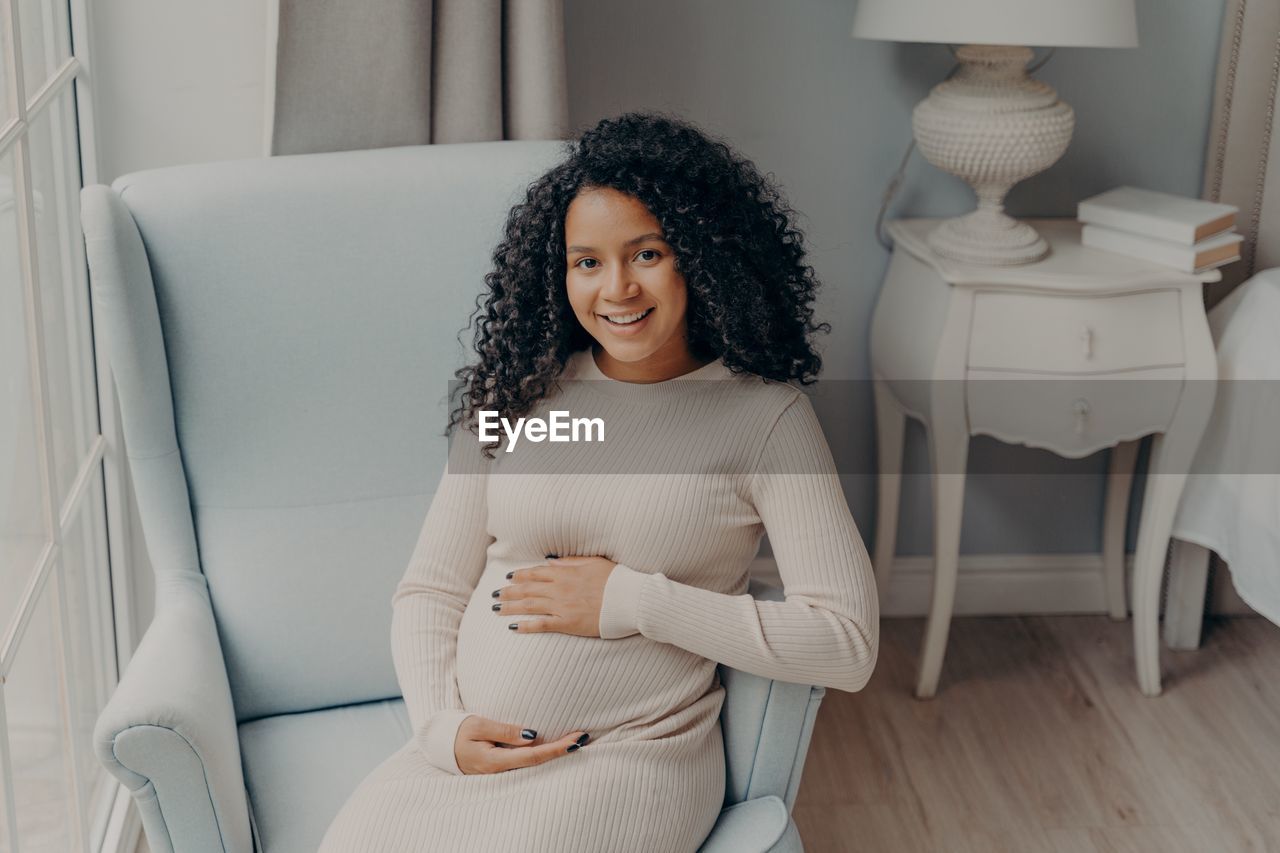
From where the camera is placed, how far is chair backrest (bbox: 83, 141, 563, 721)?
1586mm

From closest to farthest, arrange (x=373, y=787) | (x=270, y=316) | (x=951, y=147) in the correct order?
1. (x=373, y=787)
2. (x=270, y=316)
3. (x=951, y=147)

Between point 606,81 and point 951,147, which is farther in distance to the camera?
point 606,81

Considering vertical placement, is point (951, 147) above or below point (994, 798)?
above

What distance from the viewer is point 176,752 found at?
1268 mm

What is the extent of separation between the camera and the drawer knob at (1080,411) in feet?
6.88

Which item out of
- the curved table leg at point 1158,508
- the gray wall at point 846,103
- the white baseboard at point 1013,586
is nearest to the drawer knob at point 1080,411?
the curved table leg at point 1158,508

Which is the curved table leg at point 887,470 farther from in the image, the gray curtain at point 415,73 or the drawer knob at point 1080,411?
the gray curtain at point 415,73

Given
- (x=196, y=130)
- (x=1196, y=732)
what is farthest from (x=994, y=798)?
(x=196, y=130)

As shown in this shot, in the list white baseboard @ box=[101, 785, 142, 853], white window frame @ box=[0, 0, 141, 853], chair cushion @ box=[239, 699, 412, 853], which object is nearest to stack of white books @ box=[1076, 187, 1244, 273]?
chair cushion @ box=[239, 699, 412, 853]

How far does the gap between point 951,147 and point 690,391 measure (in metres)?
0.86

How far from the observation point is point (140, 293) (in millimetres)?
1523

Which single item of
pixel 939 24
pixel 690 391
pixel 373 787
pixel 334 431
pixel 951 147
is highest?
pixel 939 24

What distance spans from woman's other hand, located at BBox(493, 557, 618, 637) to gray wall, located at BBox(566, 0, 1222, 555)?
1.07 meters

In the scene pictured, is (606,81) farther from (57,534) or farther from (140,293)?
(57,534)
